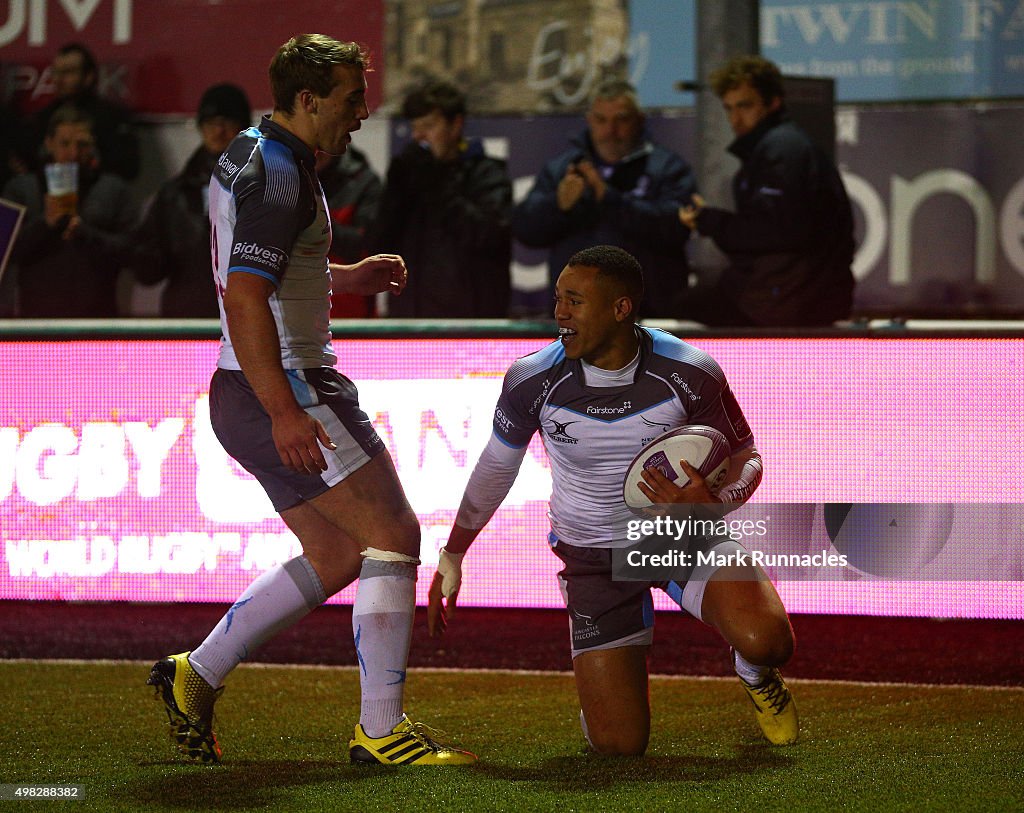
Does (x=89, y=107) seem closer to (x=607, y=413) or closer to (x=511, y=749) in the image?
(x=607, y=413)

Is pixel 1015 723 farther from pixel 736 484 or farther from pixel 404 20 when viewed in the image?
pixel 404 20

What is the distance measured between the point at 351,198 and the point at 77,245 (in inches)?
57.2

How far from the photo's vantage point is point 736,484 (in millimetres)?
4742

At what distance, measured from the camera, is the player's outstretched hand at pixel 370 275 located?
15.9 ft

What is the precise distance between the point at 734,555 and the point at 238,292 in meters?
1.69

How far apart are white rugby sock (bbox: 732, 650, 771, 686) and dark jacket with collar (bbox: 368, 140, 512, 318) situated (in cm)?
316

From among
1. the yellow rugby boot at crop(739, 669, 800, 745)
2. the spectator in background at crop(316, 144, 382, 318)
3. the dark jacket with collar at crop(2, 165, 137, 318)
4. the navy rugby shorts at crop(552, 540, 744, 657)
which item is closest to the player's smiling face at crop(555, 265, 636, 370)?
the navy rugby shorts at crop(552, 540, 744, 657)

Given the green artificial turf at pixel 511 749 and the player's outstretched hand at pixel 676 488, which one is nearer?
the green artificial turf at pixel 511 749

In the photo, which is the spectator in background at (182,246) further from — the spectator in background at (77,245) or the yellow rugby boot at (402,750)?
the yellow rugby boot at (402,750)

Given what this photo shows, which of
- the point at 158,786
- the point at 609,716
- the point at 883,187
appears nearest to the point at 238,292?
the point at 158,786

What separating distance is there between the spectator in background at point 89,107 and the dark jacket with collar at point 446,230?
1.81m

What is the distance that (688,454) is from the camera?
4.62 m

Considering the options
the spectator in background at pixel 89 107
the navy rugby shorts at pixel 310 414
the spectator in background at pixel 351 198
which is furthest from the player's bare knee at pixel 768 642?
the spectator in background at pixel 89 107
